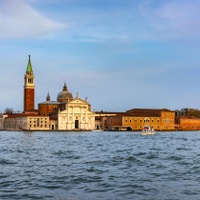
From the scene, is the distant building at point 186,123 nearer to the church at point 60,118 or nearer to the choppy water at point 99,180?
the church at point 60,118

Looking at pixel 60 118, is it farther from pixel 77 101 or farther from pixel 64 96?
pixel 64 96

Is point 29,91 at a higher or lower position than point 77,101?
higher

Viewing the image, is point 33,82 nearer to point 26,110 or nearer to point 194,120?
point 26,110

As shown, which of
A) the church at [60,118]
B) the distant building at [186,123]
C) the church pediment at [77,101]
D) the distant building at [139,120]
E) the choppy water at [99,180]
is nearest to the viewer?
the choppy water at [99,180]

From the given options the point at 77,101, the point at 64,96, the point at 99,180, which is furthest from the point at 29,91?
the point at 99,180

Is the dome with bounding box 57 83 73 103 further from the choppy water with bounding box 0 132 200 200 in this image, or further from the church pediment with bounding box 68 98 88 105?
the choppy water with bounding box 0 132 200 200

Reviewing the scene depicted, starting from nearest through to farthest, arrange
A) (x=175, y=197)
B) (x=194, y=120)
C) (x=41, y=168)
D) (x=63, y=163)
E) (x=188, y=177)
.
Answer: (x=175, y=197), (x=188, y=177), (x=41, y=168), (x=63, y=163), (x=194, y=120)

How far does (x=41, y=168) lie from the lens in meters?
15.2

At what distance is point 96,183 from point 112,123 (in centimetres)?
9027

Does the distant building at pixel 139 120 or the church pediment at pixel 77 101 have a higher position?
the church pediment at pixel 77 101

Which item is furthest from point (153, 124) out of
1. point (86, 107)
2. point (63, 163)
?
point (63, 163)

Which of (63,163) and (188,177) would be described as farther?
(63,163)

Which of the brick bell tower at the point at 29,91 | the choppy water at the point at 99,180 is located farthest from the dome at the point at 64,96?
the choppy water at the point at 99,180

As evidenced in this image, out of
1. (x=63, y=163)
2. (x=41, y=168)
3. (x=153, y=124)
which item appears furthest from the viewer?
(x=153, y=124)
